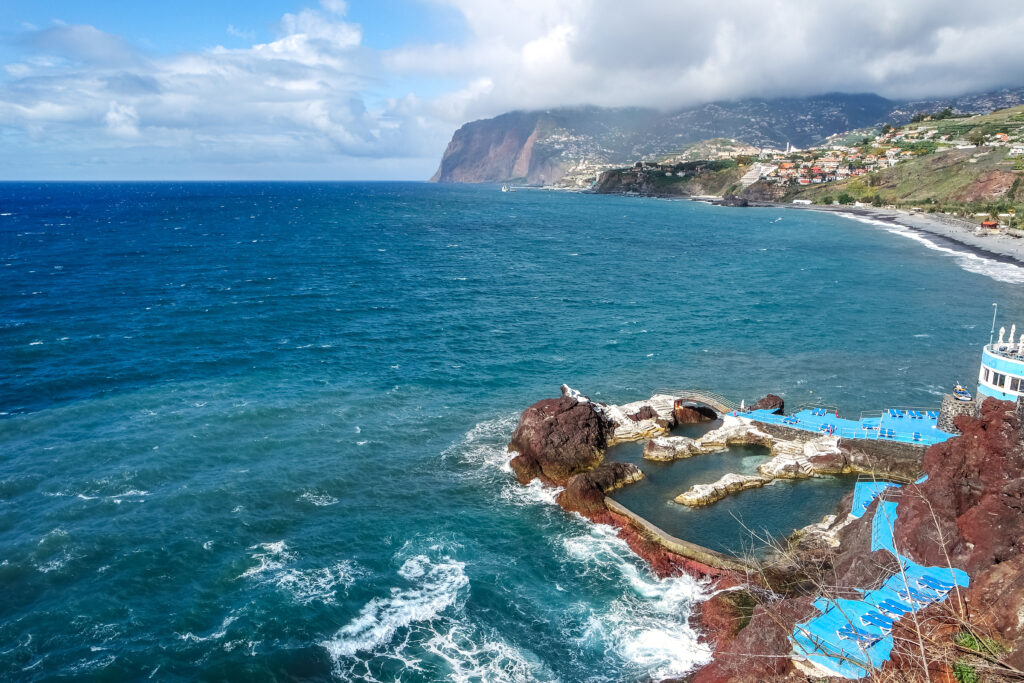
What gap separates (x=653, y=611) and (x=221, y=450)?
35576mm

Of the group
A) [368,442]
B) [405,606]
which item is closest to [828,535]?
[405,606]

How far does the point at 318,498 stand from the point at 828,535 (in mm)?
33478

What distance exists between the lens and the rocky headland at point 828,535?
23.0m

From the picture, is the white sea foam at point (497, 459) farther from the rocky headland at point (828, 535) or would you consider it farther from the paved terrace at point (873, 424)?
the paved terrace at point (873, 424)

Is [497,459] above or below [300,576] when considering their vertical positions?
above

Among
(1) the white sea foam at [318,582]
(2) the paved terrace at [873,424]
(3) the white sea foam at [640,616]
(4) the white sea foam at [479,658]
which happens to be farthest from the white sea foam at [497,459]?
(2) the paved terrace at [873,424]

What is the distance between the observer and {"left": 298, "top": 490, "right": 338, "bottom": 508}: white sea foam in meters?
44.5

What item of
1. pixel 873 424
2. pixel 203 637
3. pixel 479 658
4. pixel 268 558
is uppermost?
pixel 873 424

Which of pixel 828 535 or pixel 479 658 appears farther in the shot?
pixel 828 535

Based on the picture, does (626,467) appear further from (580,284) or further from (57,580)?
(580,284)

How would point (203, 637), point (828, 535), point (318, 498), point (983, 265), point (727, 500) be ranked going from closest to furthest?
point (203, 637)
point (828, 535)
point (727, 500)
point (318, 498)
point (983, 265)

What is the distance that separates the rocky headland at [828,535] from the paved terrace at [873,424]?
1736 millimetres

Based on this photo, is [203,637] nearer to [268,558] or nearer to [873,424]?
[268,558]

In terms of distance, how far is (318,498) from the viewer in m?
45.1
